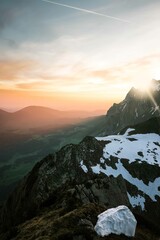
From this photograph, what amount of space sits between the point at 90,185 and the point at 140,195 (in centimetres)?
5115

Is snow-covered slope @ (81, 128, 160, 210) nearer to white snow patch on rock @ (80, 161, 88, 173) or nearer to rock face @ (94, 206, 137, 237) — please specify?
white snow patch on rock @ (80, 161, 88, 173)

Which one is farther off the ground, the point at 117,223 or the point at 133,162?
the point at 117,223

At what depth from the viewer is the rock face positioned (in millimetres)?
25688

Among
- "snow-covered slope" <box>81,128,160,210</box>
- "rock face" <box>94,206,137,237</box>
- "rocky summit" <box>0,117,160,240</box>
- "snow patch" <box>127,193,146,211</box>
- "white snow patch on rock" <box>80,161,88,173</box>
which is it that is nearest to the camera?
"rock face" <box>94,206,137,237</box>

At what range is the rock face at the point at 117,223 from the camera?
84.3 ft

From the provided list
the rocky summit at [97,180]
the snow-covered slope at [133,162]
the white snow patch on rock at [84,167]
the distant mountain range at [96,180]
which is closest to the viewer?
the distant mountain range at [96,180]

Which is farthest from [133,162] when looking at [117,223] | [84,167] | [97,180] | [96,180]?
[117,223]

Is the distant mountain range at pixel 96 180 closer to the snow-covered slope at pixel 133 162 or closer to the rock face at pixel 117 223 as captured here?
the snow-covered slope at pixel 133 162

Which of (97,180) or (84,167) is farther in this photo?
(84,167)

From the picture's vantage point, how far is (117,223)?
85.4 ft

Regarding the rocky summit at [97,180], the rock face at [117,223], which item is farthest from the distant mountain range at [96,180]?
the rock face at [117,223]

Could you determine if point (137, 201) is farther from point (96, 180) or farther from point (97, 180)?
point (96, 180)

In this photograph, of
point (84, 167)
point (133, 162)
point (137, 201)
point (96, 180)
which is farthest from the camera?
point (133, 162)

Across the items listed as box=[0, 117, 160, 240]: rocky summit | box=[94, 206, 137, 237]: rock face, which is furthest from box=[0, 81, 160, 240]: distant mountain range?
box=[94, 206, 137, 237]: rock face
